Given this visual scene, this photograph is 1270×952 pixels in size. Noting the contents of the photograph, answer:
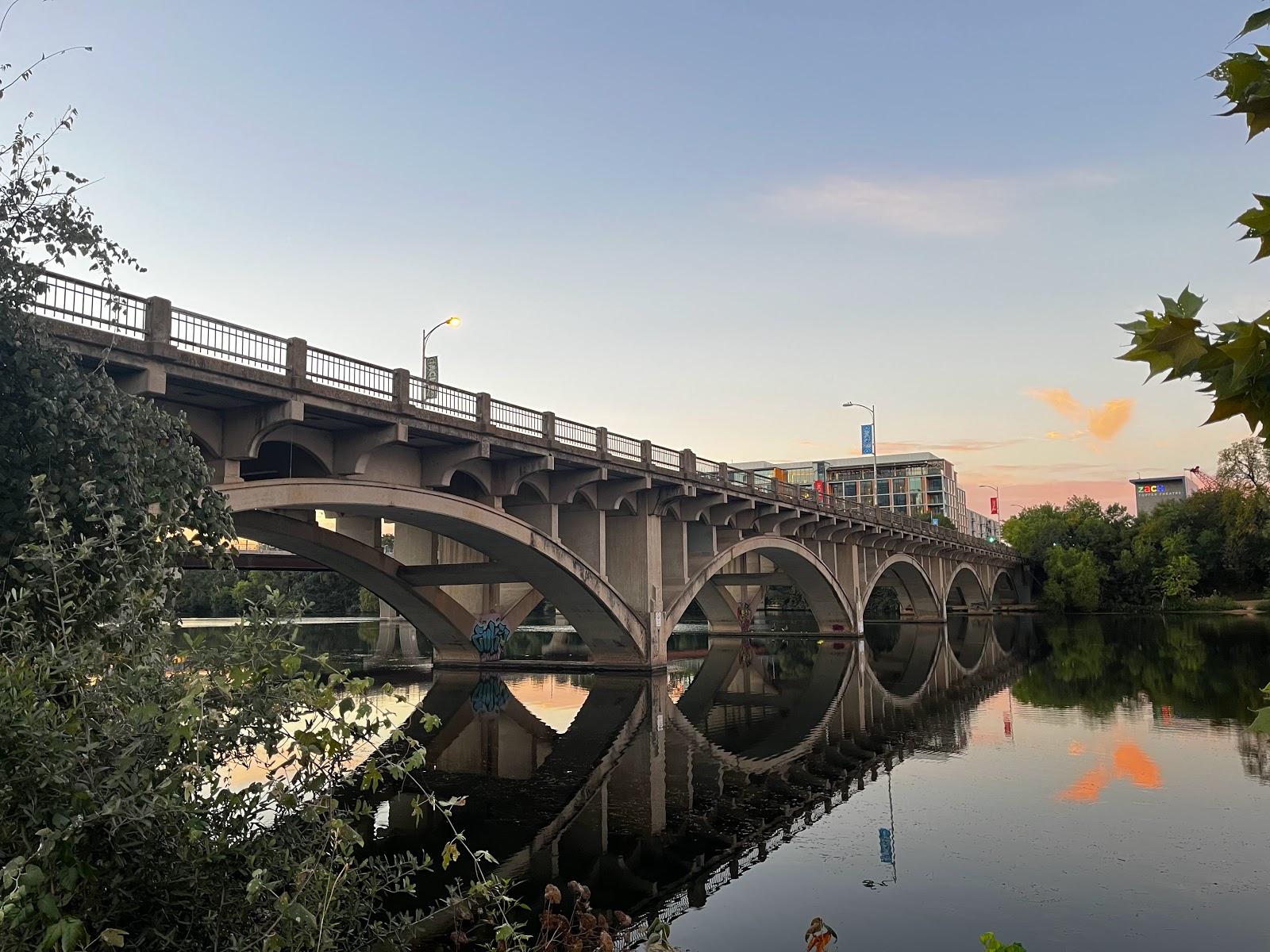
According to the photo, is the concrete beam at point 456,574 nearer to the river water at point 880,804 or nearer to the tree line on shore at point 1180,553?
the river water at point 880,804

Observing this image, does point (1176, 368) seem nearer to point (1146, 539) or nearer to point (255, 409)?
point (255, 409)

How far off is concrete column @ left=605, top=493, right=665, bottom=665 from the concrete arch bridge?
7 cm

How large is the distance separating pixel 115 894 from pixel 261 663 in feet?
4.32

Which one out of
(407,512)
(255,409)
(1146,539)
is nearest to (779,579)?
(407,512)

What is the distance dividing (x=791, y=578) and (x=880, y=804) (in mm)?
41470

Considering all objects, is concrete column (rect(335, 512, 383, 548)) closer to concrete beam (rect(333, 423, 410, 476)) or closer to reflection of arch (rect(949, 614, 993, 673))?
concrete beam (rect(333, 423, 410, 476))

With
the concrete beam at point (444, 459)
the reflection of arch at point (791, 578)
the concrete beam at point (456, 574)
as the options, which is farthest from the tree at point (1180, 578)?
the concrete beam at point (444, 459)

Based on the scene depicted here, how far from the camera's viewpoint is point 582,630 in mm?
36281

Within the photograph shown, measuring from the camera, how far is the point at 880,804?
51.8 ft

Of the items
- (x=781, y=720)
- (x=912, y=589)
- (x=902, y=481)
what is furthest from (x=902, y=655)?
(x=902, y=481)

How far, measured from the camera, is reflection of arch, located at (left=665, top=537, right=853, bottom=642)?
3872 cm

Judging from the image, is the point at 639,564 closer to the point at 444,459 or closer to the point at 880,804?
the point at 444,459

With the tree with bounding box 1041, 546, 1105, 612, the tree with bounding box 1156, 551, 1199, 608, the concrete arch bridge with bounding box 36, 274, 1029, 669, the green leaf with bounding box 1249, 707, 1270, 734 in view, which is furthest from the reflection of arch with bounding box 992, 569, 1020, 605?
the green leaf with bounding box 1249, 707, 1270, 734

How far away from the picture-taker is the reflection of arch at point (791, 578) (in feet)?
127
